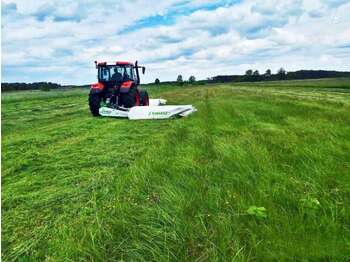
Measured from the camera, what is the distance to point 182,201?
14.1ft

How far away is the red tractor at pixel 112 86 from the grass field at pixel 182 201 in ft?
25.2

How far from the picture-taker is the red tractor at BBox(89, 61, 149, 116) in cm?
1577

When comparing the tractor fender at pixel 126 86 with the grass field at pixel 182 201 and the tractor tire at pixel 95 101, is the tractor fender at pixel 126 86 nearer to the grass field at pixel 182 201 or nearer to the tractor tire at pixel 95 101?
the tractor tire at pixel 95 101

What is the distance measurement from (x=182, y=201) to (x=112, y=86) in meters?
12.5

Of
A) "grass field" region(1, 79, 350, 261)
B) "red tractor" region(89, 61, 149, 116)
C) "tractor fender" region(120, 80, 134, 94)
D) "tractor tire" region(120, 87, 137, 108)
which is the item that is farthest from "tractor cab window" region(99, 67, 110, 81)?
"grass field" region(1, 79, 350, 261)

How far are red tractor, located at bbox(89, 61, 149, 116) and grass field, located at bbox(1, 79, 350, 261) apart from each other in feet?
25.2

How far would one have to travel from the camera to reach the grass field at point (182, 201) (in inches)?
131

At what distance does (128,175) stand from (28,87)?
82.9m

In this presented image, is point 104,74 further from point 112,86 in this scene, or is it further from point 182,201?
point 182,201

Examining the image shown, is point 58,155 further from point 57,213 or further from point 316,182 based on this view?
point 316,182

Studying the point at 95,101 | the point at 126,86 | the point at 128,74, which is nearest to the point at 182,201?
the point at 126,86

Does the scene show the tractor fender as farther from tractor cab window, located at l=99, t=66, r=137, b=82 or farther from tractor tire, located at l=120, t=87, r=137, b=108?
tractor cab window, located at l=99, t=66, r=137, b=82

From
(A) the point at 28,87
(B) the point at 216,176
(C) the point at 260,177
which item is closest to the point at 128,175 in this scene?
(B) the point at 216,176

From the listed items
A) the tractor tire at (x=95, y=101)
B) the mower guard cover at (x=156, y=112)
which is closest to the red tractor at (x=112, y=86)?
the tractor tire at (x=95, y=101)
